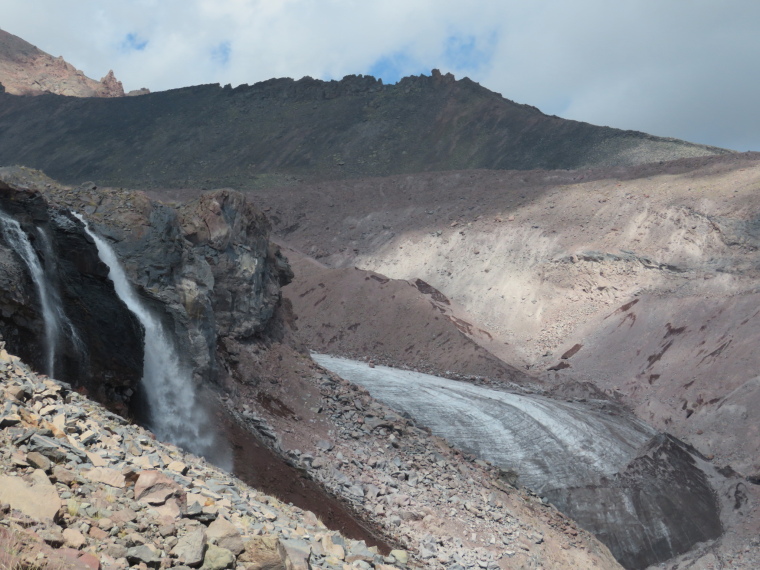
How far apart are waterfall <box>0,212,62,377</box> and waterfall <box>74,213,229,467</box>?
8.95 ft

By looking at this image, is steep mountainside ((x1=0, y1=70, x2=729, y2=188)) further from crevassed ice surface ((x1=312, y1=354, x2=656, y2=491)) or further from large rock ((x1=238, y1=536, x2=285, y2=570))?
large rock ((x1=238, y1=536, x2=285, y2=570))

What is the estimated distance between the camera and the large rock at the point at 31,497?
7828 mm

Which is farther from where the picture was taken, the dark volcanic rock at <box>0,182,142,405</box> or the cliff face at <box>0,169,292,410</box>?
the cliff face at <box>0,169,292,410</box>

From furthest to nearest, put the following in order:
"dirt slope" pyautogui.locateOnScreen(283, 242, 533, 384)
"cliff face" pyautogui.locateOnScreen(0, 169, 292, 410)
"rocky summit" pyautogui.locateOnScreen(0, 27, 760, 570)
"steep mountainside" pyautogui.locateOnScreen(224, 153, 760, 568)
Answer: "dirt slope" pyautogui.locateOnScreen(283, 242, 533, 384)
"steep mountainside" pyautogui.locateOnScreen(224, 153, 760, 568)
"cliff face" pyautogui.locateOnScreen(0, 169, 292, 410)
"rocky summit" pyautogui.locateOnScreen(0, 27, 760, 570)

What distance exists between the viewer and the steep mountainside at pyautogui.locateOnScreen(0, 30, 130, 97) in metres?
130

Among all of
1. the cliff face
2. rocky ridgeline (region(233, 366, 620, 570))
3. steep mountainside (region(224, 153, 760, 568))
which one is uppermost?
steep mountainside (region(224, 153, 760, 568))

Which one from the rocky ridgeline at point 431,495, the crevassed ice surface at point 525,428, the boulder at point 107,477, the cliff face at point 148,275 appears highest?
the cliff face at point 148,275

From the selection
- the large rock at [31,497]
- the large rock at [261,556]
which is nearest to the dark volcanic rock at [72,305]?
the large rock at [31,497]

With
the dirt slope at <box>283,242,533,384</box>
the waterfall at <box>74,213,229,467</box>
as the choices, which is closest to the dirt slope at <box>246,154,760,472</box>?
the dirt slope at <box>283,242,533,384</box>

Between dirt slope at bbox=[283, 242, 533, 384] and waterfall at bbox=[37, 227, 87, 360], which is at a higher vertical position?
dirt slope at bbox=[283, 242, 533, 384]

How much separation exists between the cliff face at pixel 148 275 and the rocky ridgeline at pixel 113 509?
5.21 metres

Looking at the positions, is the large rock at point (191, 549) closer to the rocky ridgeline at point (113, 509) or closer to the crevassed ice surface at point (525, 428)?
the rocky ridgeline at point (113, 509)

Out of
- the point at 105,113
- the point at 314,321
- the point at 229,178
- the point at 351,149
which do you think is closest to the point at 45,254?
the point at 314,321

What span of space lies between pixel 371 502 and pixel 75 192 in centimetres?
1252
